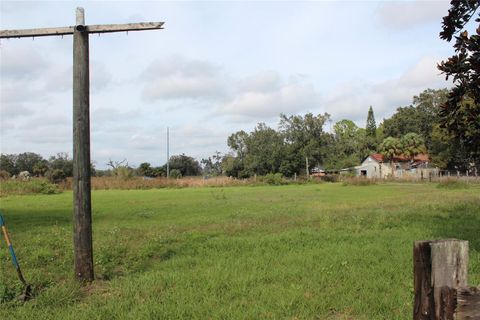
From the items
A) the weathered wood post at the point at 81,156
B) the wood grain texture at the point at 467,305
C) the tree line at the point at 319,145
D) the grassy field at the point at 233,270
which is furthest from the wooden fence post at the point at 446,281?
the tree line at the point at 319,145

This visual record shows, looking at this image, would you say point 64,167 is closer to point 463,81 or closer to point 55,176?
point 55,176

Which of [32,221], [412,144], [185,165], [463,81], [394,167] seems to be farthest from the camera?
[185,165]

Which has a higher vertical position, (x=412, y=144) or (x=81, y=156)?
(x=412, y=144)

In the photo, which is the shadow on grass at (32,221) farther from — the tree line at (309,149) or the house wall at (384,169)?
the house wall at (384,169)

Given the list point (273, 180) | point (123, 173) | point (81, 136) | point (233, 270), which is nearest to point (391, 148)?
point (273, 180)

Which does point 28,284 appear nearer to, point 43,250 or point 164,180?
point 43,250

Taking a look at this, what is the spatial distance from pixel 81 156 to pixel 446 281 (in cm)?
545

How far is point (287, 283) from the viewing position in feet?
20.4

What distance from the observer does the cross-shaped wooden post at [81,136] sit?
650cm

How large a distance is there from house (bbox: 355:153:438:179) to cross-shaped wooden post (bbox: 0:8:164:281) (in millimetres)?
71629

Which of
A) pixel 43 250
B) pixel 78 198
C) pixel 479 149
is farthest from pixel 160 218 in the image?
pixel 479 149

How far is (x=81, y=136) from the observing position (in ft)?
21.5

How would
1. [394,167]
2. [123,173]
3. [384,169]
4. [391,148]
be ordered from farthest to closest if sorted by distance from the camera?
1. [384,169]
2. [394,167]
3. [391,148]
4. [123,173]

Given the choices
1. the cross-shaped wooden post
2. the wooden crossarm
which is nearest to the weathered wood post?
the cross-shaped wooden post
